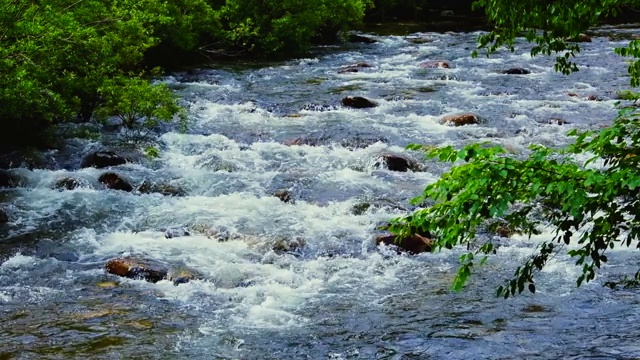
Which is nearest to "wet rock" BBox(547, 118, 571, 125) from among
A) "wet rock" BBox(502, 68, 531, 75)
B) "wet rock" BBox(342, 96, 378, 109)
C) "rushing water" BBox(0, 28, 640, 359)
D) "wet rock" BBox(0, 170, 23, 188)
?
"rushing water" BBox(0, 28, 640, 359)

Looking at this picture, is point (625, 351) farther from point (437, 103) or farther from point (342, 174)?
point (437, 103)

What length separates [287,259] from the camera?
10141 millimetres

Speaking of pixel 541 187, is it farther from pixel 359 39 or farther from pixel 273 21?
pixel 359 39

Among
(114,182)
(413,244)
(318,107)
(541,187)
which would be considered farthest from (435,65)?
(541,187)

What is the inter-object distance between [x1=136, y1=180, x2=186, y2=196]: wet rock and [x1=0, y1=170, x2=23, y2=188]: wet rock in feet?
7.86

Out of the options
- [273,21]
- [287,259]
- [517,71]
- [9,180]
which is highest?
[273,21]

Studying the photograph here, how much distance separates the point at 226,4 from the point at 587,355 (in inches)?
883

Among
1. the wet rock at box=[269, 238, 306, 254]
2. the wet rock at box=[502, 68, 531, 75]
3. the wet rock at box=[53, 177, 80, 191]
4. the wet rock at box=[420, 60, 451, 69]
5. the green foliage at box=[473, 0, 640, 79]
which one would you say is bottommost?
the wet rock at box=[269, 238, 306, 254]

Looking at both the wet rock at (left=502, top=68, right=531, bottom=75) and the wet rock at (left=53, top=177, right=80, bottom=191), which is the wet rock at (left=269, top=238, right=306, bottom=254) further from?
the wet rock at (left=502, top=68, right=531, bottom=75)

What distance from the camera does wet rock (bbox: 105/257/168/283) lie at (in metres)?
9.42

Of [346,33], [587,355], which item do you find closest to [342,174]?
[587,355]

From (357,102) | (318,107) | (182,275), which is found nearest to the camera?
(182,275)

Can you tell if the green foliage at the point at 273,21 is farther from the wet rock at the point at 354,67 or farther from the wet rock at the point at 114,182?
the wet rock at the point at 114,182

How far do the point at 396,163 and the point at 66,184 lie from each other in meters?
6.46
